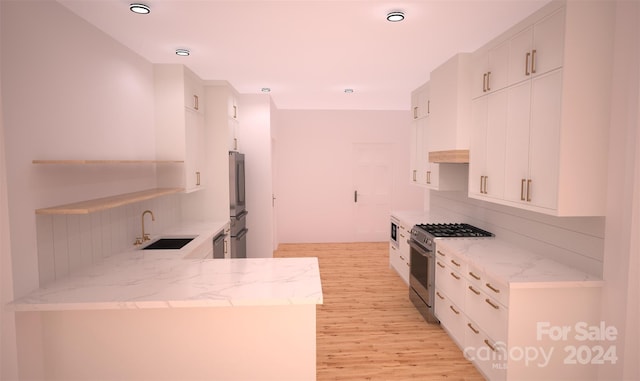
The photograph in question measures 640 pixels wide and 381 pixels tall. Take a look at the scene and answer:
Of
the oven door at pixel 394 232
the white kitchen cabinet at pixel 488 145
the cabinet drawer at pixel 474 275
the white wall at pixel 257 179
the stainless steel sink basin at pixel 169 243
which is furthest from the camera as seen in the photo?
the white wall at pixel 257 179

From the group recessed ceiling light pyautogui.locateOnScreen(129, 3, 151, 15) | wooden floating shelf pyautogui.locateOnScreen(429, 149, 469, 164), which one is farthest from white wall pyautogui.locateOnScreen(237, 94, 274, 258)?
recessed ceiling light pyautogui.locateOnScreen(129, 3, 151, 15)

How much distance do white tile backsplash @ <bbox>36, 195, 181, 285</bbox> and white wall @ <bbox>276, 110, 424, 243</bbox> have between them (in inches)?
166

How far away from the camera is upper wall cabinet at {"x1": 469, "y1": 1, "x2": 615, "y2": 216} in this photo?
2.32m

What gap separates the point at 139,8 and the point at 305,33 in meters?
1.26

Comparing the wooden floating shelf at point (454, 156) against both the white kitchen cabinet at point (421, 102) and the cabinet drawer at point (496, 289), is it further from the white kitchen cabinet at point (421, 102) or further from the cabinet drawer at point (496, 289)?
the cabinet drawer at point (496, 289)

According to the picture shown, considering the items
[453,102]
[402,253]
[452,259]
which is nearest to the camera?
[452,259]

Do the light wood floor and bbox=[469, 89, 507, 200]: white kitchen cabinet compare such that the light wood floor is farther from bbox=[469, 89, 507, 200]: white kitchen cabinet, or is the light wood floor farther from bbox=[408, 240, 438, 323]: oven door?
bbox=[469, 89, 507, 200]: white kitchen cabinet

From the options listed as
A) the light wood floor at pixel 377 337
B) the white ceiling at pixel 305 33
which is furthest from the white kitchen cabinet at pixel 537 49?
the light wood floor at pixel 377 337

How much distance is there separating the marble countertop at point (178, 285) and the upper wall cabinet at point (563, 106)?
1.68m

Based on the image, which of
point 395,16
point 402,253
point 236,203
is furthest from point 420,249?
point 236,203

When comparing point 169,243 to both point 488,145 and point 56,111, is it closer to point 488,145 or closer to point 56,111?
point 56,111

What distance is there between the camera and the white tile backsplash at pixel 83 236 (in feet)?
7.79

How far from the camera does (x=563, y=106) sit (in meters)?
2.36

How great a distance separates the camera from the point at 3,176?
202 centimetres
